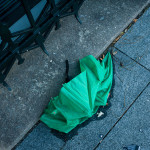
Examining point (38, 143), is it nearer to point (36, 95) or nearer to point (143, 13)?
point (36, 95)

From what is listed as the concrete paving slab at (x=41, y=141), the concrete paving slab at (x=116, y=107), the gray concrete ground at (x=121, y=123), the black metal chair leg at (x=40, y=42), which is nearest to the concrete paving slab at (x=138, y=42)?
the gray concrete ground at (x=121, y=123)

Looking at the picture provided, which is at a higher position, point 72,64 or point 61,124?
point 72,64

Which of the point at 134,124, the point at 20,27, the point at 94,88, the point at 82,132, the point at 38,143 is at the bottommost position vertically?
the point at 134,124

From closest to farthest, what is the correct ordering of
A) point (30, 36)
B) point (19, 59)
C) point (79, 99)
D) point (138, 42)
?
1. point (79, 99)
2. point (30, 36)
3. point (19, 59)
4. point (138, 42)

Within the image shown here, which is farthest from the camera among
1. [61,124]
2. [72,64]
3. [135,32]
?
[135,32]

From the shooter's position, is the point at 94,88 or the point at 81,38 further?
the point at 81,38

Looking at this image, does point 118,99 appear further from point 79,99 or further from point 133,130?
point 79,99

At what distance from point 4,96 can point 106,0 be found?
245cm

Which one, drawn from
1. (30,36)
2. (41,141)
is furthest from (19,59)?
(41,141)

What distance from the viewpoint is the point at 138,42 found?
3.28 metres

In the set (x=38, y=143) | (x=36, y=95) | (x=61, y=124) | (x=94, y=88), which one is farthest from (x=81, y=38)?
(x=38, y=143)

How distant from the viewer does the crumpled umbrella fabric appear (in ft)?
8.20

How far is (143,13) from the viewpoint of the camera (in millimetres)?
3504

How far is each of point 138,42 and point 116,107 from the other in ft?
4.04
